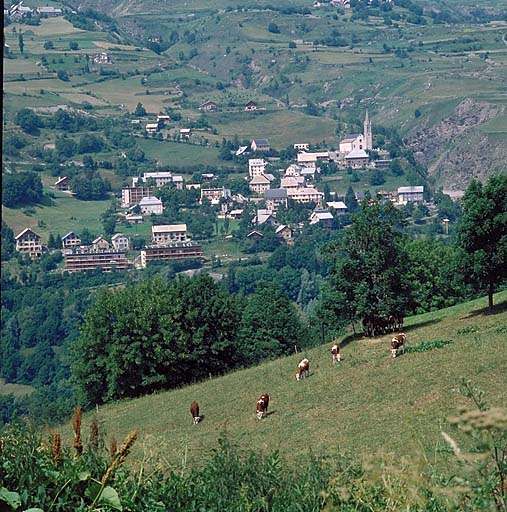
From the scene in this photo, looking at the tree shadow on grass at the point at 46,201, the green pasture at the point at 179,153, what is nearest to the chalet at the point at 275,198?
the green pasture at the point at 179,153

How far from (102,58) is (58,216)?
70076 mm

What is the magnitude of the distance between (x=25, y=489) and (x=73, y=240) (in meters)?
104

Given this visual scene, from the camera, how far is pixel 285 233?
11712 cm

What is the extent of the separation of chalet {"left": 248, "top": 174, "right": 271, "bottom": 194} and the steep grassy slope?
375 feet

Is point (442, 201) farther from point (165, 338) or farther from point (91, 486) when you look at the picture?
point (91, 486)

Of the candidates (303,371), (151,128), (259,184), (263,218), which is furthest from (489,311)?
(151,128)

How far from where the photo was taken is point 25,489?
637 centimetres

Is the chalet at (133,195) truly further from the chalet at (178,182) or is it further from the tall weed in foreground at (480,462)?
the tall weed in foreground at (480,462)

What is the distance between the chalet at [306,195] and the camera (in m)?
133

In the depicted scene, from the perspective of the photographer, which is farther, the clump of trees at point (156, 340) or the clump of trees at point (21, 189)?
the clump of trees at point (21, 189)

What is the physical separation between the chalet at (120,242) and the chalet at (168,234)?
283cm

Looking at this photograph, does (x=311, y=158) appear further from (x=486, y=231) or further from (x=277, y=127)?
(x=486, y=231)

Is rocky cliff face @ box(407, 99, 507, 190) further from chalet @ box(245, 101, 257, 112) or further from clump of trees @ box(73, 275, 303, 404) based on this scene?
clump of trees @ box(73, 275, 303, 404)

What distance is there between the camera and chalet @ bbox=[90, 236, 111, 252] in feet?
344
